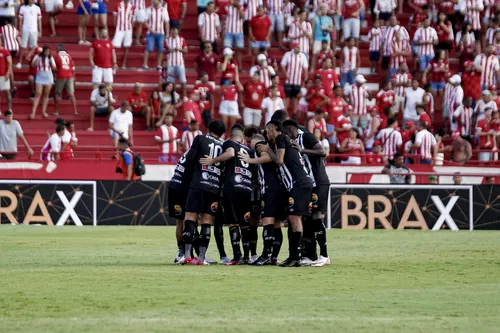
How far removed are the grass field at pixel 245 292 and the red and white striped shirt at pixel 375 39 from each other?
49.8 ft

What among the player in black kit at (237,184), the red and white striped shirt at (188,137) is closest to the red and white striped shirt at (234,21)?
the red and white striped shirt at (188,137)

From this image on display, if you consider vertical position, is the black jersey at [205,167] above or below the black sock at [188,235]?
above

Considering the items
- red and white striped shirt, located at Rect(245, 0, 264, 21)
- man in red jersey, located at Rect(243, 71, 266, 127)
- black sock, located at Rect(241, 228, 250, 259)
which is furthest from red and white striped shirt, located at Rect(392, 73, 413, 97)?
black sock, located at Rect(241, 228, 250, 259)

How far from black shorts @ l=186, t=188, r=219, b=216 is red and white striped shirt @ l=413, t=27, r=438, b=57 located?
1994 cm

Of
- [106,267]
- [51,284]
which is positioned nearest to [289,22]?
[106,267]

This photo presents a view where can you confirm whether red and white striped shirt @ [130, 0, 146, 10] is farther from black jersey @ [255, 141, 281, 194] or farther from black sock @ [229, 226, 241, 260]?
black jersey @ [255, 141, 281, 194]

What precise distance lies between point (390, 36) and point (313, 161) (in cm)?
1910

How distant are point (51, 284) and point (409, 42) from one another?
23904mm

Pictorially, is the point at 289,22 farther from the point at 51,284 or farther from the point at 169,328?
the point at 169,328

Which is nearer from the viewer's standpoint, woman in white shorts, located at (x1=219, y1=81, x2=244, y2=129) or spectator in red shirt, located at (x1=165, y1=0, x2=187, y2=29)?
woman in white shorts, located at (x1=219, y1=81, x2=244, y2=129)

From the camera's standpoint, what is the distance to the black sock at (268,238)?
16.3 meters

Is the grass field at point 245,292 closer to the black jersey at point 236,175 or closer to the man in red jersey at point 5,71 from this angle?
the black jersey at point 236,175

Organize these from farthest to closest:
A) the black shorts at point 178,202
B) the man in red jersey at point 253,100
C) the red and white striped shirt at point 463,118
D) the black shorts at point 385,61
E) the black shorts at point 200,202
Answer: the black shorts at point 385,61, the red and white striped shirt at point 463,118, the man in red jersey at point 253,100, the black shorts at point 178,202, the black shorts at point 200,202

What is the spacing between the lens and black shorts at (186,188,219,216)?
1622 centimetres
